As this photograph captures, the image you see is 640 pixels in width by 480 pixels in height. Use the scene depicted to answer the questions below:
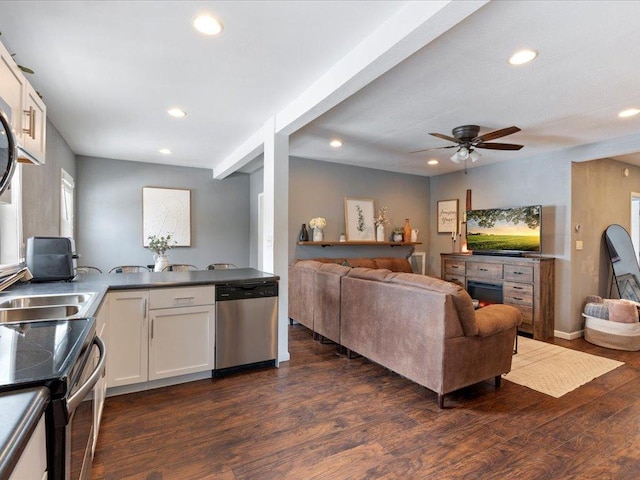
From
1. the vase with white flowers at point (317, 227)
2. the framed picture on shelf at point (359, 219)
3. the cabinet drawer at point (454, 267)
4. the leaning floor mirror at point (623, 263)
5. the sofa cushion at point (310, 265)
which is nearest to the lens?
the sofa cushion at point (310, 265)

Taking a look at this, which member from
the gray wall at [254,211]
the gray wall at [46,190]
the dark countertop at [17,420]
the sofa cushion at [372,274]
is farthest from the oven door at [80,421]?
the gray wall at [254,211]

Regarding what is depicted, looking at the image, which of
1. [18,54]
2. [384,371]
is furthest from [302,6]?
[384,371]

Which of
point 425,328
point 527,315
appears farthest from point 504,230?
point 425,328

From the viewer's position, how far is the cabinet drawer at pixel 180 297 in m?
2.72

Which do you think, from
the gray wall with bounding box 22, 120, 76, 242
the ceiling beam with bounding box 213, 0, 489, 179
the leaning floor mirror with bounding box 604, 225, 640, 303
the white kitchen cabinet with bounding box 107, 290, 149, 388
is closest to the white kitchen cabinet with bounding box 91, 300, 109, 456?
the white kitchen cabinet with bounding box 107, 290, 149, 388

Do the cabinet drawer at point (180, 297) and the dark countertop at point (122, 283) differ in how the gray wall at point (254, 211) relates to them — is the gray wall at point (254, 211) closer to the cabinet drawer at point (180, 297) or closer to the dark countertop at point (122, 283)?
the dark countertop at point (122, 283)

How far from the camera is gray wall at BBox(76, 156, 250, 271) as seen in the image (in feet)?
17.4

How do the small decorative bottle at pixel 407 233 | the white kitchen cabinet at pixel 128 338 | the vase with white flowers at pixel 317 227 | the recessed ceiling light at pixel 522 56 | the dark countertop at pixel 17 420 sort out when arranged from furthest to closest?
1. the small decorative bottle at pixel 407 233
2. the vase with white flowers at pixel 317 227
3. the white kitchen cabinet at pixel 128 338
4. the recessed ceiling light at pixel 522 56
5. the dark countertop at pixel 17 420

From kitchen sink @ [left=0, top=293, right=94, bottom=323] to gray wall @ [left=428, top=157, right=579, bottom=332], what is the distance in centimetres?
525

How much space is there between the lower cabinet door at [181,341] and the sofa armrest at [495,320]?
7.26 feet

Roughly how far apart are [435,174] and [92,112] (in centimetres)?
547

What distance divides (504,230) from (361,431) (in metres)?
3.90

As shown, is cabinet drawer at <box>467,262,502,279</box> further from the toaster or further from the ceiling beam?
the toaster

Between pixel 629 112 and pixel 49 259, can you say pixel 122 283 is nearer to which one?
pixel 49 259
